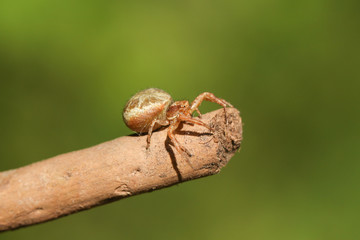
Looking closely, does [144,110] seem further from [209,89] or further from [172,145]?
[209,89]

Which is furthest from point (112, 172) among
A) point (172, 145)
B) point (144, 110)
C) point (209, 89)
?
point (209, 89)

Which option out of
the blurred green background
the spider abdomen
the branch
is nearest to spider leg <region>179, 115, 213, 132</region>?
the branch

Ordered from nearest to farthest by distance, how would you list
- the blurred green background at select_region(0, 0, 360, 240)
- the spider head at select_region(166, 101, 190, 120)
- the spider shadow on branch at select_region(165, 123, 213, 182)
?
the spider shadow on branch at select_region(165, 123, 213, 182) < the spider head at select_region(166, 101, 190, 120) < the blurred green background at select_region(0, 0, 360, 240)

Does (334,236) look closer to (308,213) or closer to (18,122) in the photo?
(308,213)

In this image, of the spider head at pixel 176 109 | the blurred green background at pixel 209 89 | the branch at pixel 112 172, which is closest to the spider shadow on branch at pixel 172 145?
the branch at pixel 112 172

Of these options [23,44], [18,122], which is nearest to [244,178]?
[18,122]

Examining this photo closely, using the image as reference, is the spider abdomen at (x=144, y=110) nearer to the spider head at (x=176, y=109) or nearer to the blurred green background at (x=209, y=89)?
the spider head at (x=176, y=109)

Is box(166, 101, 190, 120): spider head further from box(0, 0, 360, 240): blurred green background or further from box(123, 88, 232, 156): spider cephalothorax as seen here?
box(0, 0, 360, 240): blurred green background
